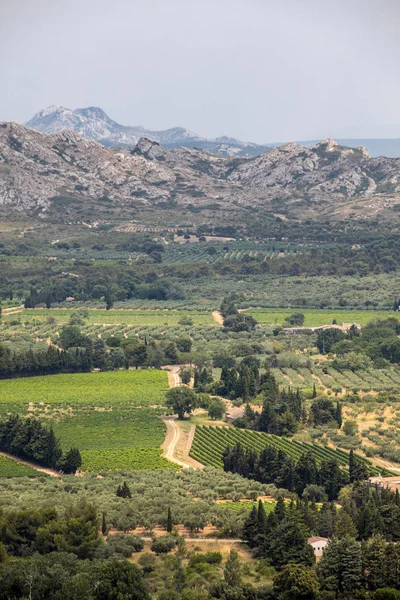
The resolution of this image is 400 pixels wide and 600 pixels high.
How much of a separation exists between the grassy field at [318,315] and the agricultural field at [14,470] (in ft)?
179

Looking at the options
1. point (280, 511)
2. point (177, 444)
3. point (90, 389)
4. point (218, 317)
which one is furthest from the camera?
point (218, 317)

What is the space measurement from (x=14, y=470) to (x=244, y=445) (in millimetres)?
15749

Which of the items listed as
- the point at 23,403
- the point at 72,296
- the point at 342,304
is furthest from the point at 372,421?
the point at 72,296

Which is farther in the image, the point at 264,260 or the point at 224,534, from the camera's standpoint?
the point at 264,260

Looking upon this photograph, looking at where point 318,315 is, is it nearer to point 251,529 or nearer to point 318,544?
point 251,529

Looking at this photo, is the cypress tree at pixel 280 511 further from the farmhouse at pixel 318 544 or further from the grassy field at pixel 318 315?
the grassy field at pixel 318 315

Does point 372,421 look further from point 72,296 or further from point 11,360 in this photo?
point 72,296

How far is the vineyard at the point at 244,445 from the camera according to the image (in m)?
69.8

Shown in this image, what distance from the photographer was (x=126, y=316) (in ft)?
411

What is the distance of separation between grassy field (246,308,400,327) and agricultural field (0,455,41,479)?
54638 mm

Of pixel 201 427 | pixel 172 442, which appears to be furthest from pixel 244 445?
pixel 201 427

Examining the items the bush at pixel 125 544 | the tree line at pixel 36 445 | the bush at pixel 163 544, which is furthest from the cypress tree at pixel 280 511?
the tree line at pixel 36 445

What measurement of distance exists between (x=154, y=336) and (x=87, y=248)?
66.5 m

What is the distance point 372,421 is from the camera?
7925cm
